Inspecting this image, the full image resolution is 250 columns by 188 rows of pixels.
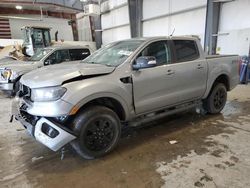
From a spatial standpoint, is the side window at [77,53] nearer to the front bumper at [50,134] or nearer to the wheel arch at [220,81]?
the wheel arch at [220,81]

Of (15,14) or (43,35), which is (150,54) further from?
(15,14)

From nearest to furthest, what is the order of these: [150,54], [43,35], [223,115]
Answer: [150,54] < [223,115] < [43,35]

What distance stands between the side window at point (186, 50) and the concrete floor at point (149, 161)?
1274mm

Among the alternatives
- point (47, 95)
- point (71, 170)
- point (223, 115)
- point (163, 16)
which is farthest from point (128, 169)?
point (163, 16)

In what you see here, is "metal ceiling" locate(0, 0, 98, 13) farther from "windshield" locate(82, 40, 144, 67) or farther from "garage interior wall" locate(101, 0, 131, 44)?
"windshield" locate(82, 40, 144, 67)

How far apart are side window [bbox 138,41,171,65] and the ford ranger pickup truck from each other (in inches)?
173

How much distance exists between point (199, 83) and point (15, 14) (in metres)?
19.6

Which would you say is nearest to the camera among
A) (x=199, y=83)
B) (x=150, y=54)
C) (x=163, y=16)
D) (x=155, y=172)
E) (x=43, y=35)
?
(x=155, y=172)

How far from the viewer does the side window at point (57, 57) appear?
24.6ft

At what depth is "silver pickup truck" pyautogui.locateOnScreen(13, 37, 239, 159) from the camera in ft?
8.73

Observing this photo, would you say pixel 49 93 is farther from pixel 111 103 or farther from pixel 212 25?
pixel 212 25

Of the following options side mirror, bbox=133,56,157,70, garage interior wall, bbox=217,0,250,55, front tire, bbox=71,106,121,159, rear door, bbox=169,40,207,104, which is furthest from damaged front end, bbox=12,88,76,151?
garage interior wall, bbox=217,0,250,55

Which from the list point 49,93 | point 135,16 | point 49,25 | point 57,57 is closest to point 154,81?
point 49,93

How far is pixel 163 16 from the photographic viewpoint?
12.7m
